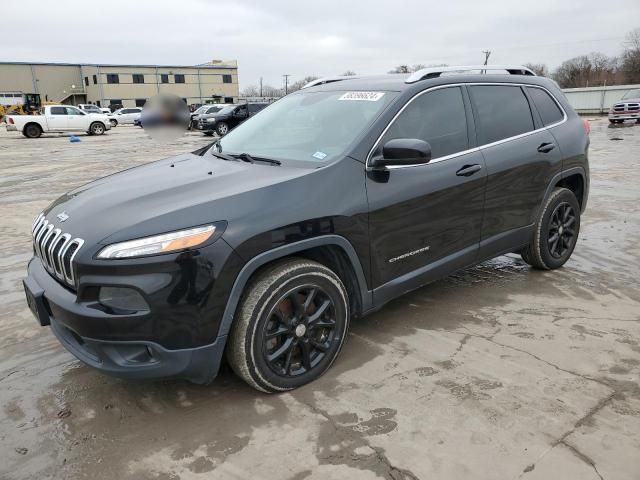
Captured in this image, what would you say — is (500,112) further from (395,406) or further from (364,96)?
(395,406)

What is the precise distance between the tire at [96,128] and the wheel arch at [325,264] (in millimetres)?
29563

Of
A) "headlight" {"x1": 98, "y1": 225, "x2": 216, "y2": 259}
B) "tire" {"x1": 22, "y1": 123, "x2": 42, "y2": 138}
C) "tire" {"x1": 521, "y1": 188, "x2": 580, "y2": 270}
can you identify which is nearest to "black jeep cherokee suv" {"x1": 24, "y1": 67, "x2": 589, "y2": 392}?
"headlight" {"x1": 98, "y1": 225, "x2": 216, "y2": 259}

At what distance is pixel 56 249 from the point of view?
2.66m

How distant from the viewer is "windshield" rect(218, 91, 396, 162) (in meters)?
3.26

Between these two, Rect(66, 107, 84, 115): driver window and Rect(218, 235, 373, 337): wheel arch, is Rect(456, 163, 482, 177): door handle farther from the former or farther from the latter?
Rect(66, 107, 84, 115): driver window

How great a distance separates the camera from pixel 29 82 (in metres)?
72.4

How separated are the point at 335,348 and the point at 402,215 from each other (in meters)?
0.94

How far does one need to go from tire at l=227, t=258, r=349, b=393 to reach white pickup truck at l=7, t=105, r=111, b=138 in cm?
2890

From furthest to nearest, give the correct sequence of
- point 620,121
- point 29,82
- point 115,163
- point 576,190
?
point 29,82 → point 620,121 → point 115,163 → point 576,190

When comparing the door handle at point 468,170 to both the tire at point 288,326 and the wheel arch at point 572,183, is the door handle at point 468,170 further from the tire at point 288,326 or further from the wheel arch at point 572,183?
the tire at point 288,326

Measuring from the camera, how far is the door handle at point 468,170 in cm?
359

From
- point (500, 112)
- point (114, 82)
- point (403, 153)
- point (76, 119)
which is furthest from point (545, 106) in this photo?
point (114, 82)

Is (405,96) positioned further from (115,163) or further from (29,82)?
(29,82)

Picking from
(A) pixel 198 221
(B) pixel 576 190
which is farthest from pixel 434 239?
(B) pixel 576 190
